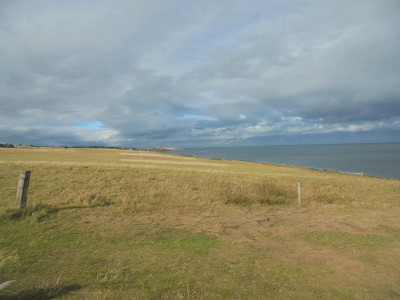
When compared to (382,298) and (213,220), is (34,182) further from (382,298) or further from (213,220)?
(382,298)

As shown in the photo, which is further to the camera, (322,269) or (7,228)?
(7,228)

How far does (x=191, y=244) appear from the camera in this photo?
7336 millimetres

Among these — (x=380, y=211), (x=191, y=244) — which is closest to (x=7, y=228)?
(x=191, y=244)

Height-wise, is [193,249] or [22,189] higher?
[22,189]

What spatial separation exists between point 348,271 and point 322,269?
0.55 m

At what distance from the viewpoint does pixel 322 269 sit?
5980 mm

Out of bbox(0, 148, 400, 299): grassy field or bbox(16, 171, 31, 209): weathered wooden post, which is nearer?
bbox(0, 148, 400, 299): grassy field

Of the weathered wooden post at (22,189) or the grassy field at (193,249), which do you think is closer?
the grassy field at (193,249)

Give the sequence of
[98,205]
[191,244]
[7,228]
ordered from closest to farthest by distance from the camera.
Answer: [191,244], [7,228], [98,205]

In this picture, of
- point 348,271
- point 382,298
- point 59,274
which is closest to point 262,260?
point 348,271

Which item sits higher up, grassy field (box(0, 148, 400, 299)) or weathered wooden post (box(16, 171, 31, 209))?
weathered wooden post (box(16, 171, 31, 209))

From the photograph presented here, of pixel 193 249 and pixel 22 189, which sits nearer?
pixel 193 249

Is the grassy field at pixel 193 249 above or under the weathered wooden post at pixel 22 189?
under

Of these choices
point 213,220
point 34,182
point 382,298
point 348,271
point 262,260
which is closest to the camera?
point 382,298
